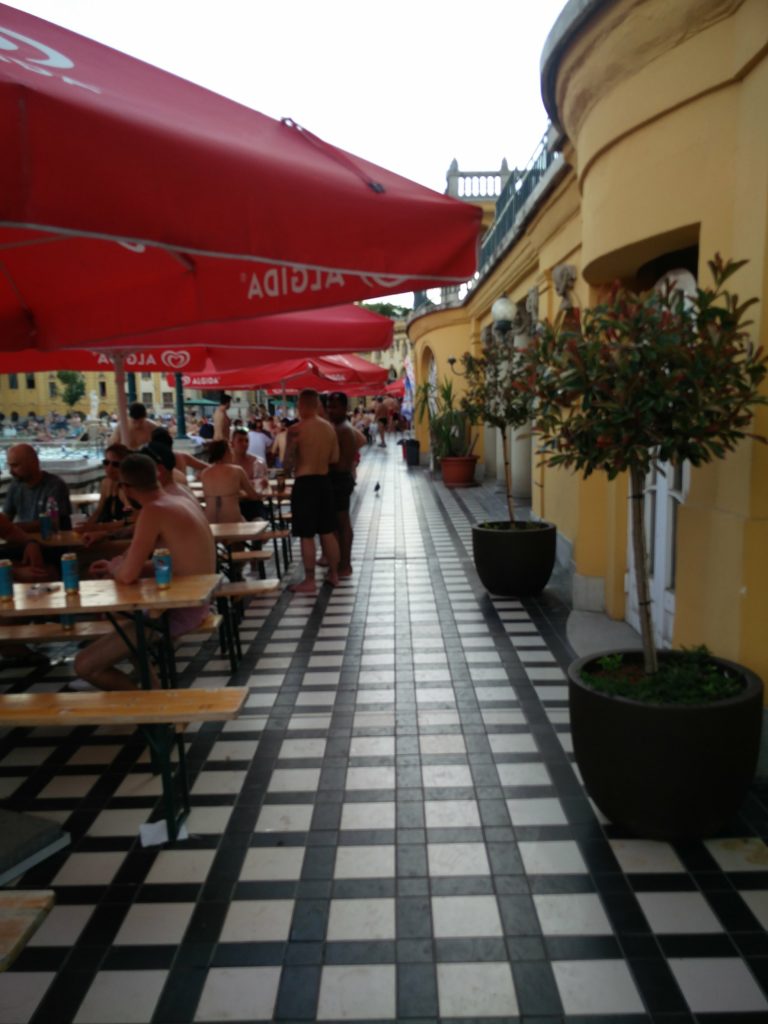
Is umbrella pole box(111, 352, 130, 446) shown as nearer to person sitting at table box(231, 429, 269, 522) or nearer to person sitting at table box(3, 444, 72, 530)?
person sitting at table box(3, 444, 72, 530)

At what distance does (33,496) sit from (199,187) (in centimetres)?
456

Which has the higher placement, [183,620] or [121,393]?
[121,393]

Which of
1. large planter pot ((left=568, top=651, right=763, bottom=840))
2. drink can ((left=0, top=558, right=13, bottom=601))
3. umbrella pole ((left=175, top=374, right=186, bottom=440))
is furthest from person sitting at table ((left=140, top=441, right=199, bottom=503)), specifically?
umbrella pole ((left=175, top=374, right=186, bottom=440))

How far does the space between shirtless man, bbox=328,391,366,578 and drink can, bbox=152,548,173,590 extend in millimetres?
3906

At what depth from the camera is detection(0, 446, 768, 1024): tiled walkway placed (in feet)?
7.73

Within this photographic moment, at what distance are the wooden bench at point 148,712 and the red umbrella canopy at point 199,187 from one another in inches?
67.2

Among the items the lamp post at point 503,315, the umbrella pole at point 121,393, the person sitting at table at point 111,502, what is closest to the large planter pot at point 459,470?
the lamp post at point 503,315

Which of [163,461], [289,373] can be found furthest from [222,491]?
[289,373]

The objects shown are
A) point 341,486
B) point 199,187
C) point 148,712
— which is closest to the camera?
point 199,187

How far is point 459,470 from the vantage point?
15836 millimetres

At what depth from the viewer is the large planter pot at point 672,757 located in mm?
2857

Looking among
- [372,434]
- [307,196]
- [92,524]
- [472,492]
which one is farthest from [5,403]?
[307,196]

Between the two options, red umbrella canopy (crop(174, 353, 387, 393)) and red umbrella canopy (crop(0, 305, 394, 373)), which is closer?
red umbrella canopy (crop(0, 305, 394, 373))

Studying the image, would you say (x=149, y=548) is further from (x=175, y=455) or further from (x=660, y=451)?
(x=175, y=455)
